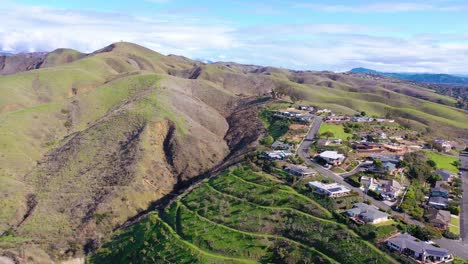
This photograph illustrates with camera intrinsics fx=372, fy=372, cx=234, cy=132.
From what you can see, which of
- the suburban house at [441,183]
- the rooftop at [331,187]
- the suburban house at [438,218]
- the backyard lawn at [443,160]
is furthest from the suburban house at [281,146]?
the suburban house at [438,218]

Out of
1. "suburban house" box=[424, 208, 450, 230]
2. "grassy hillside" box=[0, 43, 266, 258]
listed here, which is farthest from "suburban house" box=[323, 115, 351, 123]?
"suburban house" box=[424, 208, 450, 230]

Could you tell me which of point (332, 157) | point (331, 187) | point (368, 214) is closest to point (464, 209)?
point (368, 214)

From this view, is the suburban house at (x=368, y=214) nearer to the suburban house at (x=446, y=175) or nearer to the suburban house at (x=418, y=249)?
the suburban house at (x=418, y=249)

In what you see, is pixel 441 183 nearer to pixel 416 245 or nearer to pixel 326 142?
pixel 326 142

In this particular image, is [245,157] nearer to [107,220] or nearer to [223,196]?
[223,196]

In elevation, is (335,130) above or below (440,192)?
above

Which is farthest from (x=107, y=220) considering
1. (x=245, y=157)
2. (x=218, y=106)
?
(x=218, y=106)
